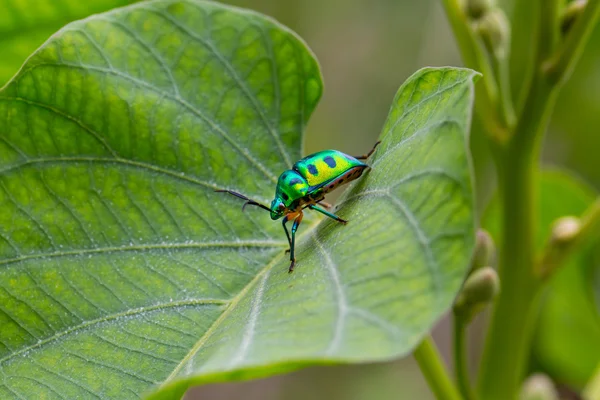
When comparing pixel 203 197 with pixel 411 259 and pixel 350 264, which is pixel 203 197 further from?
pixel 411 259

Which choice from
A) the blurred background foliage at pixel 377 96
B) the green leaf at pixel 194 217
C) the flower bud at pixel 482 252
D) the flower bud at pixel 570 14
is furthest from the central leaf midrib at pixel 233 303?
the blurred background foliage at pixel 377 96

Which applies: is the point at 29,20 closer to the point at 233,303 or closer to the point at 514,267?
the point at 233,303

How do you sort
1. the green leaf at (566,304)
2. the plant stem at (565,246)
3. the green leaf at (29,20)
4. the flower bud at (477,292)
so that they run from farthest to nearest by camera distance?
the green leaf at (566,304) < the green leaf at (29,20) < the plant stem at (565,246) < the flower bud at (477,292)

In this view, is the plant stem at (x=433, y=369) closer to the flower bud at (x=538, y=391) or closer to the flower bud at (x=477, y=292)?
the flower bud at (x=477, y=292)

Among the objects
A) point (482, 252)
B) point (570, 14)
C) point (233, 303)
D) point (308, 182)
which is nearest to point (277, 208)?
point (308, 182)

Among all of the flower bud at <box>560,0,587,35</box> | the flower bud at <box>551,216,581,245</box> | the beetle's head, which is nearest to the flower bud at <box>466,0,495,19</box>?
the flower bud at <box>560,0,587,35</box>
